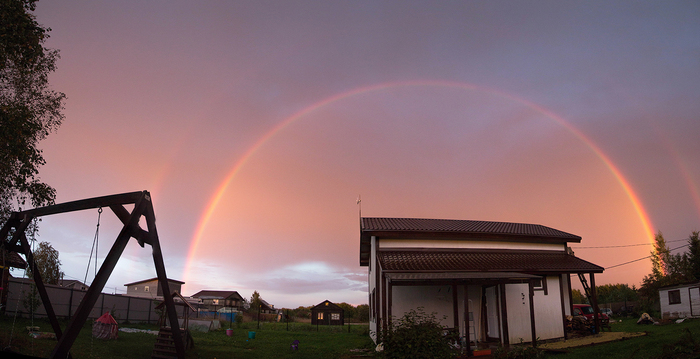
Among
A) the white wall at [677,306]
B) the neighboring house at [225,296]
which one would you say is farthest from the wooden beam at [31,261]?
the neighboring house at [225,296]

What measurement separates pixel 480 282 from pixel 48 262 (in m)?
46.6

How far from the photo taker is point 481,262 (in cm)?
1948

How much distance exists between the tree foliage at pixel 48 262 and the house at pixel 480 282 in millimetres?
38606

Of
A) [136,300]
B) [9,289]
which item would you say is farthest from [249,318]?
[9,289]

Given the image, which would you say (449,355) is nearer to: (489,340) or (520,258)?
(489,340)

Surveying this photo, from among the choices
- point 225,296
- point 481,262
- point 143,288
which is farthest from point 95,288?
point 225,296

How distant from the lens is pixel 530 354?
13742mm

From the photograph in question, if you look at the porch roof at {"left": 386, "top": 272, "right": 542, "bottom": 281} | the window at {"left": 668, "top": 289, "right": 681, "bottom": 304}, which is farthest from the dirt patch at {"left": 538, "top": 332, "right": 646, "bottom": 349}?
the window at {"left": 668, "top": 289, "right": 681, "bottom": 304}

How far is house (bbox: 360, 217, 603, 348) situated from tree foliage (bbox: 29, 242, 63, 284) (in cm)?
3861

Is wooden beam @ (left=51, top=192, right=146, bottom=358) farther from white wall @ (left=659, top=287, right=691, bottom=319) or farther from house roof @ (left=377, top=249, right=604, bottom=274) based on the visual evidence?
white wall @ (left=659, top=287, right=691, bottom=319)

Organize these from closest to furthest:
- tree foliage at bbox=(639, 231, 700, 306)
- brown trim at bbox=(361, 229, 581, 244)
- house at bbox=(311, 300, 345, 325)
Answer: brown trim at bbox=(361, 229, 581, 244) → tree foliage at bbox=(639, 231, 700, 306) → house at bbox=(311, 300, 345, 325)

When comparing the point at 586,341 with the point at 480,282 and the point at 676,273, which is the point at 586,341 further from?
the point at 676,273

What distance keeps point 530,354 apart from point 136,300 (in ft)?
104

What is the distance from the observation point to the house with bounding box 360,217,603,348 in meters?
17.7
